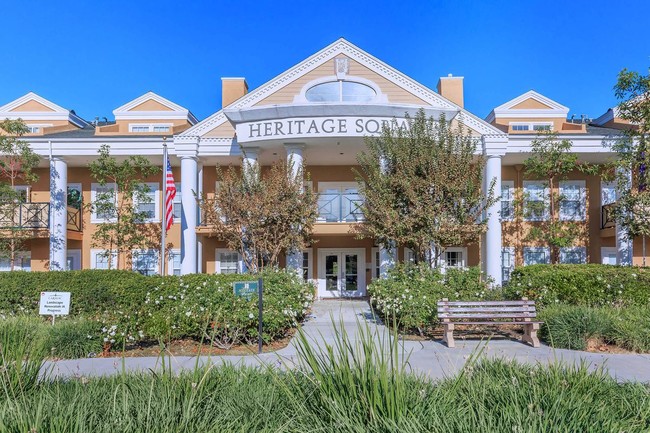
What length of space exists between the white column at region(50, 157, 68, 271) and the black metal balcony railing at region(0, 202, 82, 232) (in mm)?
1072

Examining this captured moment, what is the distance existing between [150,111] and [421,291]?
1758 cm

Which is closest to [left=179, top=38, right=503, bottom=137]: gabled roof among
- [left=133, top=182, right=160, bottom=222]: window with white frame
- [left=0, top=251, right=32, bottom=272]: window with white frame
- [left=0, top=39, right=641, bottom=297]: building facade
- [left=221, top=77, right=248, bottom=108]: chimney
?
[left=0, top=39, right=641, bottom=297]: building facade

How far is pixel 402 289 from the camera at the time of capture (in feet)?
33.6

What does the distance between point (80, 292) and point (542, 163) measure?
54.1 ft

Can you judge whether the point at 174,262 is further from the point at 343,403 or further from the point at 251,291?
the point at 343,403

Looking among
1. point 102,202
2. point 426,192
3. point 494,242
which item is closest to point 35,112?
point 102,202

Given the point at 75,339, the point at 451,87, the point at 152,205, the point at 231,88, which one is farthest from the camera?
the point at 231,88

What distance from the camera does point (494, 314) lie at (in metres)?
8.76

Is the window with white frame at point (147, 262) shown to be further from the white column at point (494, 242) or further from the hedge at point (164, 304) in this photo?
the white column at point (494, 242)

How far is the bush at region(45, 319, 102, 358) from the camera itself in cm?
766

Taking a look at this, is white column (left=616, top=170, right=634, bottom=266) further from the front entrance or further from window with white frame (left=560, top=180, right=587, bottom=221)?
the front entrance

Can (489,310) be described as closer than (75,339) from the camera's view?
No

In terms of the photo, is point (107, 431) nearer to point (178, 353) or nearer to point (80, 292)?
point (178, 353)

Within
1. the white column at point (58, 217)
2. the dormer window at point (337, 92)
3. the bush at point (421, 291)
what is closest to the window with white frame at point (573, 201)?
the bush at point (421, 291)
